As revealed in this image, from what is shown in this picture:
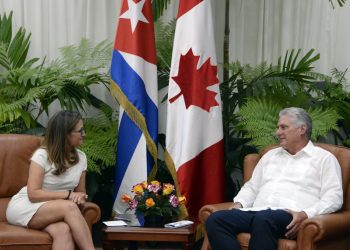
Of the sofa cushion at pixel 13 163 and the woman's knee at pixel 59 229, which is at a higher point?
the sofa cushion at pixel 13 163

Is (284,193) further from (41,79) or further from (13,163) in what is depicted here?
(41,79)

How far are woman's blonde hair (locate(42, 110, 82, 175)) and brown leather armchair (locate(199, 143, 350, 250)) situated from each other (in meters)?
0.90

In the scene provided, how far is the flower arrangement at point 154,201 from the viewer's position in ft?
13.3

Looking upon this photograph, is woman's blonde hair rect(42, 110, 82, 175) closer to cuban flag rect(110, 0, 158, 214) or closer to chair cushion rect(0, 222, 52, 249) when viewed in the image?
chair cushion rect(0, 222, 52, 249)

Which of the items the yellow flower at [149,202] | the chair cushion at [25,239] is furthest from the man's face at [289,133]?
the chair cushion at [25,239]

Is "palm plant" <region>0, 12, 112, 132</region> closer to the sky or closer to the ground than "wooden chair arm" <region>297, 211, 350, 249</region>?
closer to the sky

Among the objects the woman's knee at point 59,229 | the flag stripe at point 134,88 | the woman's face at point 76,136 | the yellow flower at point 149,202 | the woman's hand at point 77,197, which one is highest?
the flag stripe at point 134,88

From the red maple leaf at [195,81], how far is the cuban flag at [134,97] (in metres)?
0.22

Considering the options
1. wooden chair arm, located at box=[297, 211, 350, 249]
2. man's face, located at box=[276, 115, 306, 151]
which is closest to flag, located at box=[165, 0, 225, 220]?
man's face, located at box=[276, 115, 306, 151]

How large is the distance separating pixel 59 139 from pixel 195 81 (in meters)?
1.15

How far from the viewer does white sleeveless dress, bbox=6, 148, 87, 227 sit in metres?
3.88

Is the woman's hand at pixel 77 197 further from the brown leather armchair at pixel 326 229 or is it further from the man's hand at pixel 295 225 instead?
the man's hand at pixel 295 225

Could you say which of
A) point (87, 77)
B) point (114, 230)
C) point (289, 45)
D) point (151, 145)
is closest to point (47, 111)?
point (87, 77)

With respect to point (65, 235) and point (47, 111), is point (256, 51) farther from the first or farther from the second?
point (65, 235)
